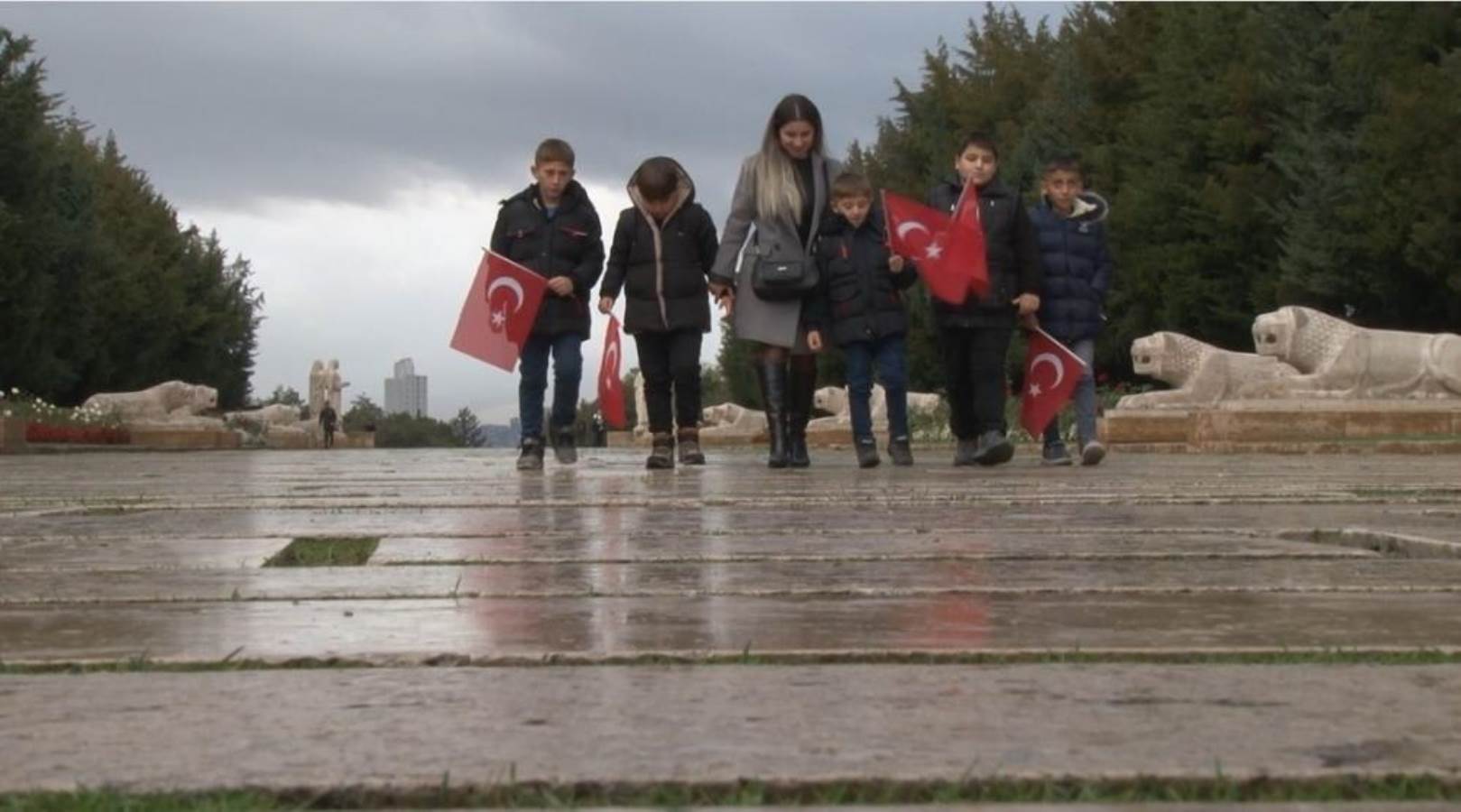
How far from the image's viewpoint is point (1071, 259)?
13.9 metres

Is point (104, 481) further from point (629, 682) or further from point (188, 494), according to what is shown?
point (629, 682)

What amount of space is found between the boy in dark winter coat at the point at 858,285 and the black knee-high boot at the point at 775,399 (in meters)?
0.31

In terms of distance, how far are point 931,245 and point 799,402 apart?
51.4 inches

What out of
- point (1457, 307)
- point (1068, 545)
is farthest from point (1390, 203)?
point (1068, 545)

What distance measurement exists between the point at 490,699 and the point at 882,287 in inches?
386

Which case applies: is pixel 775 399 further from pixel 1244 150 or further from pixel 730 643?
pixel 1244 150

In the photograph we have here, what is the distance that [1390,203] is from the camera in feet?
136

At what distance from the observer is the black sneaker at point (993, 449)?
44.3 ft

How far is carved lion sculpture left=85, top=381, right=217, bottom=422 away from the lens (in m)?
48.4

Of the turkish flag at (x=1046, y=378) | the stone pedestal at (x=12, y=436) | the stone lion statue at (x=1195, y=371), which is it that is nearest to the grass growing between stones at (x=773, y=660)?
the turkish flag at (x=1046, y=378)

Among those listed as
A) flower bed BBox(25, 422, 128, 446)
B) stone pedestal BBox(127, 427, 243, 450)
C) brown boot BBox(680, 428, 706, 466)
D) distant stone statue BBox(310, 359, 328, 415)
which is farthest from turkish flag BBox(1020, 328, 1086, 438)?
distant stone statue BBox(310, 359, 328, 415)

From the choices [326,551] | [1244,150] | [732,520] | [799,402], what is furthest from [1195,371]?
[1244,150]

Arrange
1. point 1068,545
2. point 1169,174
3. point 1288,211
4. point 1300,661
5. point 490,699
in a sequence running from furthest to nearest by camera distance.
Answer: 1. point 1169,174
2. point 1288,211
3. point 1068,545
4. point 1300,661
5. point 490,699

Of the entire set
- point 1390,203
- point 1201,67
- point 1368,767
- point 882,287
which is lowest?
point 1368,767
